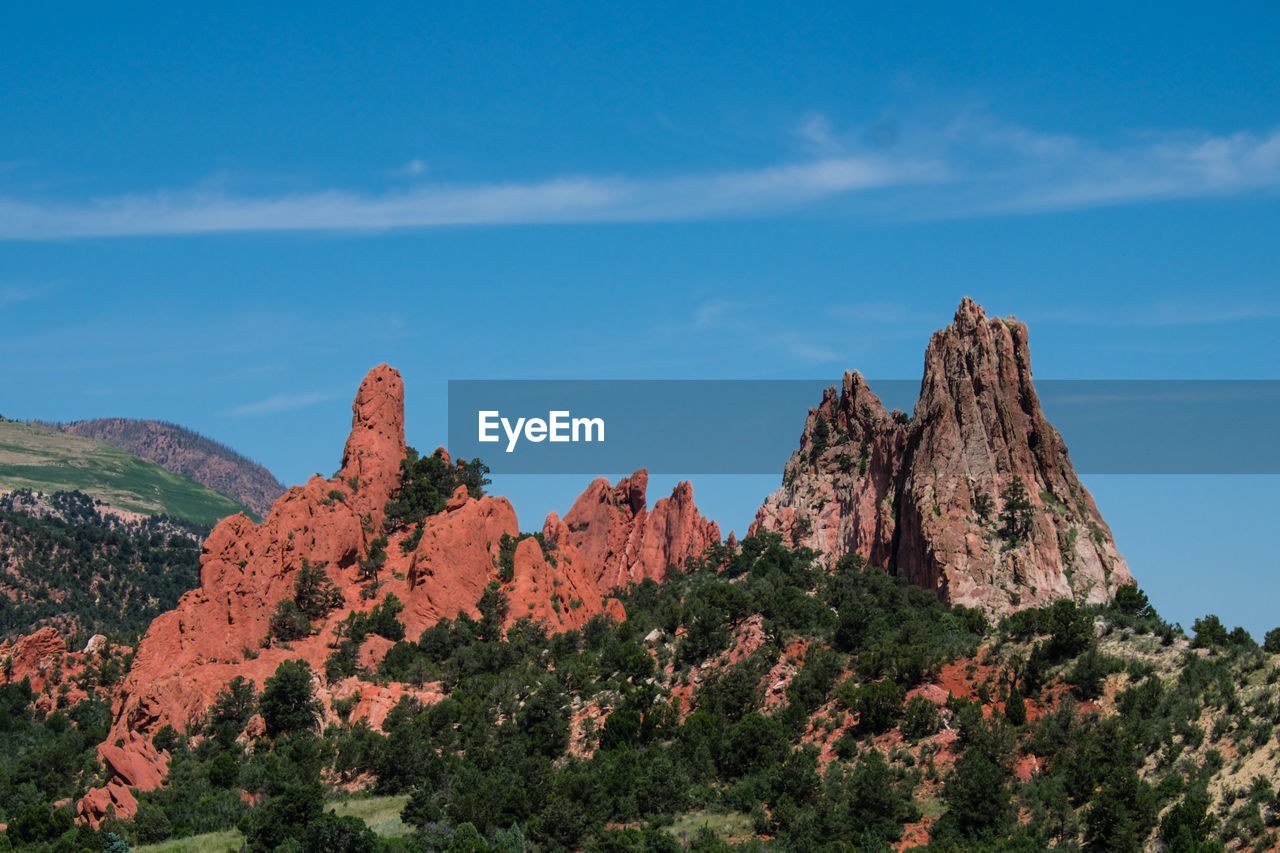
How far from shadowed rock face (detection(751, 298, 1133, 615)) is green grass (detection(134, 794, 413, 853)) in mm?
34633

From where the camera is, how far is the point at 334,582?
7806 centimetres

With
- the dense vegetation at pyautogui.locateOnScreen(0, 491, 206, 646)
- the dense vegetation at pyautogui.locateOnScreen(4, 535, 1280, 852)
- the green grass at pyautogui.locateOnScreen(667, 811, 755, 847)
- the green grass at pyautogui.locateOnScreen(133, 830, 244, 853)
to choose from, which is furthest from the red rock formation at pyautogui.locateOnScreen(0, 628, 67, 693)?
the green grass at pyautogui.locateOnScreen(667, 811, 755, 847)

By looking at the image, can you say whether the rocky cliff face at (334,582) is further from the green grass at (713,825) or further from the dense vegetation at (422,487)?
the green grass at (713,825)

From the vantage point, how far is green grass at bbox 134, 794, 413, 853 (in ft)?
184

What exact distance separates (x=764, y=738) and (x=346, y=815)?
Result: 17.9 m

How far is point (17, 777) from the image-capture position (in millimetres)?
68188

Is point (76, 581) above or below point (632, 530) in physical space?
below

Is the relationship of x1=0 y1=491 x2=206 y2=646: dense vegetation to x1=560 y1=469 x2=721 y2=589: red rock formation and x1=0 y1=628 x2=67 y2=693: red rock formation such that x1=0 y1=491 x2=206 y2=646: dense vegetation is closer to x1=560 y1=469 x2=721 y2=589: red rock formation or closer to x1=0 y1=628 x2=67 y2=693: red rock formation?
x1=0 y1=628 x2=67 y2=693: red rock formation

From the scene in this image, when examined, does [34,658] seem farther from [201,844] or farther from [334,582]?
[201,844]

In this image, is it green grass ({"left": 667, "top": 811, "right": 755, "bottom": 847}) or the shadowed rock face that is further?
the shadowed rock face

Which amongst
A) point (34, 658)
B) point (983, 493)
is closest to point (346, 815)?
point (34, 658)

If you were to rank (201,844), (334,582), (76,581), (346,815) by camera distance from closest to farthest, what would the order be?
1. (201,844)
2. (346,815)
3. (334,582)
4. (76,581)

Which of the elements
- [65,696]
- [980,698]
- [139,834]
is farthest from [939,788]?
[65,696]

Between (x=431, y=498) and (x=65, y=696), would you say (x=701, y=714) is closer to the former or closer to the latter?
(x=431, y=498)
